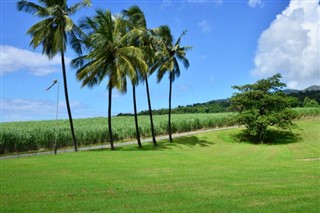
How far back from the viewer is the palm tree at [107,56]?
26.2 meters

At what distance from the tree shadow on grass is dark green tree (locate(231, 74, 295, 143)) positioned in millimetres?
830

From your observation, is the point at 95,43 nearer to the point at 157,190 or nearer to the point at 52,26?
the point at 52,26

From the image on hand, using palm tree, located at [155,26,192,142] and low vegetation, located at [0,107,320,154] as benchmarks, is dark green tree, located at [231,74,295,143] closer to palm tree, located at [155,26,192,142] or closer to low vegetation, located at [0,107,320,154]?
low vegetation, located at [0,107,320,154]

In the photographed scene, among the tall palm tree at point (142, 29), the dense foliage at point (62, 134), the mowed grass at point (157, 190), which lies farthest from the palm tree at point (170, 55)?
the mowed grass at point (157, 190)

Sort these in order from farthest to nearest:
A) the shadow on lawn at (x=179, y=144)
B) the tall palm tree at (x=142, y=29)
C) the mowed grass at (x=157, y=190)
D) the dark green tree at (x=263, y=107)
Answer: the dark green tree at (x=263, y=107)
the shadow on lawn at (x=179, y=144)
the tall palm tree at (x=142, y=29)
the mowed grass at (x=157, y=190)

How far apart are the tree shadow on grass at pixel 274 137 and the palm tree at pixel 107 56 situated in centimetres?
2141

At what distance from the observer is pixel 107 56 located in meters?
27.0

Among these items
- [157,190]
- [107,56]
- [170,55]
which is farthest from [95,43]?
[157,190]

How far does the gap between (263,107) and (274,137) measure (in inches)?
190

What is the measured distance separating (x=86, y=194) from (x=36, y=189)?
66.5 inches

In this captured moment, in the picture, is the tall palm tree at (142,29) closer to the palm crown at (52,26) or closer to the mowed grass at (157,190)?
the palm crown at (52,26)

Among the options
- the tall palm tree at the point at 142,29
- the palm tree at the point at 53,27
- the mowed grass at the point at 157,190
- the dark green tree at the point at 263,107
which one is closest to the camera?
the mowed grass at the point at 157,190

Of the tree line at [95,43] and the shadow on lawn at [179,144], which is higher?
the tree line at [95,43]

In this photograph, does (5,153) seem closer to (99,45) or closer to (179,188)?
(99,45)
